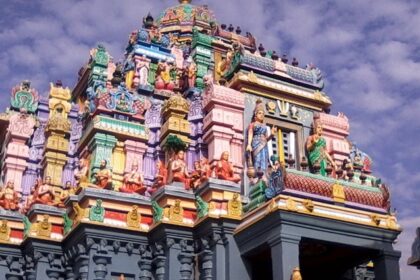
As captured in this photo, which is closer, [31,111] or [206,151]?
[206,151]

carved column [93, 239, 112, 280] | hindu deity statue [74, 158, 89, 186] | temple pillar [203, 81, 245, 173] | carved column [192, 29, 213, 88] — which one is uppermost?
carved column [192, 29, 213, 88]

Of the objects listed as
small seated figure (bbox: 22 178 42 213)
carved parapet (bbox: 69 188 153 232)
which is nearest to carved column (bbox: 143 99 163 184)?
carved parapet (bbox: 69 188 153 232)

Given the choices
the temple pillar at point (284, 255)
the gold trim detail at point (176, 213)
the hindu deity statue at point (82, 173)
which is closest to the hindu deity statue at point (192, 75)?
the hindu deity statue at point (82, 173)

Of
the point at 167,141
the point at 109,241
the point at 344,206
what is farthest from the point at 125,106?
the point at 344,206

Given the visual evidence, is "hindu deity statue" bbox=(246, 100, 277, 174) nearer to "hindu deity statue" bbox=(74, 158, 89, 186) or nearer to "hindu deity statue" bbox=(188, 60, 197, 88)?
"hindu deity statue" bbox=(188, 60, 197, 88)

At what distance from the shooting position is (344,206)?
60.9 ft

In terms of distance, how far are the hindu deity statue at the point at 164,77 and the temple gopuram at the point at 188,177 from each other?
5 centimetres

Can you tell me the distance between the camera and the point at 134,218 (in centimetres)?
2098

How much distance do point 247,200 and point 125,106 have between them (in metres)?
6.15

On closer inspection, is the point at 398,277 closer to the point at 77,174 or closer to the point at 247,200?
the point at 247,200

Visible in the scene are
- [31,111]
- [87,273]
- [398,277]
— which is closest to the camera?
[398,277]

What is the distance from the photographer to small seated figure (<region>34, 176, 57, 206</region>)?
23.2 metres

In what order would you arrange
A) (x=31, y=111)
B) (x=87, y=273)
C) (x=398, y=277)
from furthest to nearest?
(x=31, y=111) < (x=87, y=273) < (x=398, y=277)

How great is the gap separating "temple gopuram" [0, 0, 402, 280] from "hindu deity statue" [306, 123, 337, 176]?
0.21 ft
